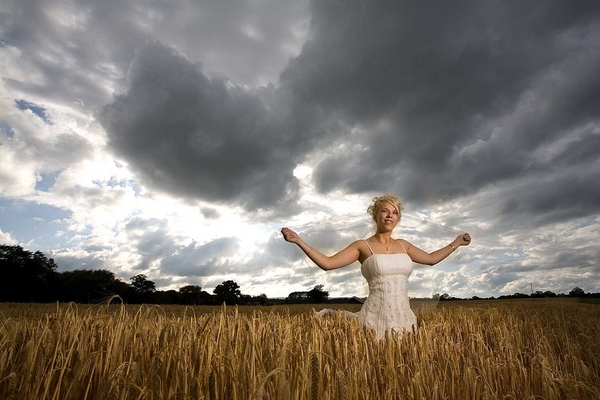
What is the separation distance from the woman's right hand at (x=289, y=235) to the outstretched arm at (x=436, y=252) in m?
2.39

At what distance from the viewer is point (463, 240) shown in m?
6.82

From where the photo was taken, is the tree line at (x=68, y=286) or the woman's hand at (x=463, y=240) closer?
the woman's hand at (x=463, y=240)

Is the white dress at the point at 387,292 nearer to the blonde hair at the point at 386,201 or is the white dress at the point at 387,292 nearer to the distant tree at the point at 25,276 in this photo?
the blonde hair at the point at 386,201

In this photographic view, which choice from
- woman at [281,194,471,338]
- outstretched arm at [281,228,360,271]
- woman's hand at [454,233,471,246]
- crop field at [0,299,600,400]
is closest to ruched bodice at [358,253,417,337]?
woman at [281,194,471,338]

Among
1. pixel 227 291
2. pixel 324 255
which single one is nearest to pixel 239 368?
pixel 324 255

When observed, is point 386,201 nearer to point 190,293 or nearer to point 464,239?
point 464,239

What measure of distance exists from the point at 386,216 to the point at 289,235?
173cm

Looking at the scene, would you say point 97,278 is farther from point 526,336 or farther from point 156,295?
point 526,336

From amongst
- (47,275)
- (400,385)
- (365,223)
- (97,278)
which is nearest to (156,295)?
(97,278)

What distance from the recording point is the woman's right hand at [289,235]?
17.0ft

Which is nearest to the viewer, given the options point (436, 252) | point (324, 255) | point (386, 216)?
point (324, 255)

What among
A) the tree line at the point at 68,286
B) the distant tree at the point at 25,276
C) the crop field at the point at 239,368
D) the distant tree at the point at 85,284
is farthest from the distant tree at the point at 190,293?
the crop field at the point at 239,368

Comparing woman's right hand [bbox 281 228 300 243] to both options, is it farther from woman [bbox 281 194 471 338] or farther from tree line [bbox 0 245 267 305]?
tree line [bbox 0 245 267 305]

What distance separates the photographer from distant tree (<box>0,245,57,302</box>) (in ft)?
161
